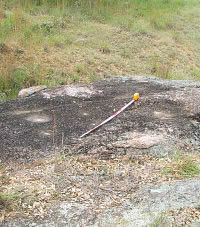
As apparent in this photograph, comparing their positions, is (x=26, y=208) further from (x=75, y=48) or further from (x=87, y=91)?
(x=75, y=48)

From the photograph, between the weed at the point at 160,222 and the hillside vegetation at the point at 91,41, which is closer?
the weed at the point at 160,222

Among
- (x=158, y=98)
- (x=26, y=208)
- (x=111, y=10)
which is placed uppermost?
(x=111, y=10)

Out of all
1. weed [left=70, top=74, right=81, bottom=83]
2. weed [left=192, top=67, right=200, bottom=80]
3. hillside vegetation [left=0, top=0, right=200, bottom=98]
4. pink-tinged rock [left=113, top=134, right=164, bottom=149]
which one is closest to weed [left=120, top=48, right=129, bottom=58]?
hillside vegetation [left=0, top=0, right=200, bottom=98]

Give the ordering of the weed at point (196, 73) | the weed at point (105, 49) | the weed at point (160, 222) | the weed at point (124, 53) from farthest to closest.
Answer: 1. the weed at point (124, 53)
2. the weed at point (105, 49)
3. the weed at point (196, 73)
4. the weed at point (160, 222)

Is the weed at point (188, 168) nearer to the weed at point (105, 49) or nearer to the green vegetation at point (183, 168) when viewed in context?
the green vegetation at point (183, 168)

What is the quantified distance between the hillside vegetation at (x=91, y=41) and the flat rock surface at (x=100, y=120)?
1288mm

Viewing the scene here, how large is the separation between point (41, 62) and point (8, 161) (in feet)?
11.8

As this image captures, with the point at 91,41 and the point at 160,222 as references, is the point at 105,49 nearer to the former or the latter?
the point at 91,41

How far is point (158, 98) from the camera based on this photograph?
478cm

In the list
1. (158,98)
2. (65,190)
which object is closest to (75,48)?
(158,98)

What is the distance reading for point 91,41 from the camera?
817 centimetres

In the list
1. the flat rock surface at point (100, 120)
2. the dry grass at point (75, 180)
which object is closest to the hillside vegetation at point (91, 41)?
the flat rock surface at point (100, 120)

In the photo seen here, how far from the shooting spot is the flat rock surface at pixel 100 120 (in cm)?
367

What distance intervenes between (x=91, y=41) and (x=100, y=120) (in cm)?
439
